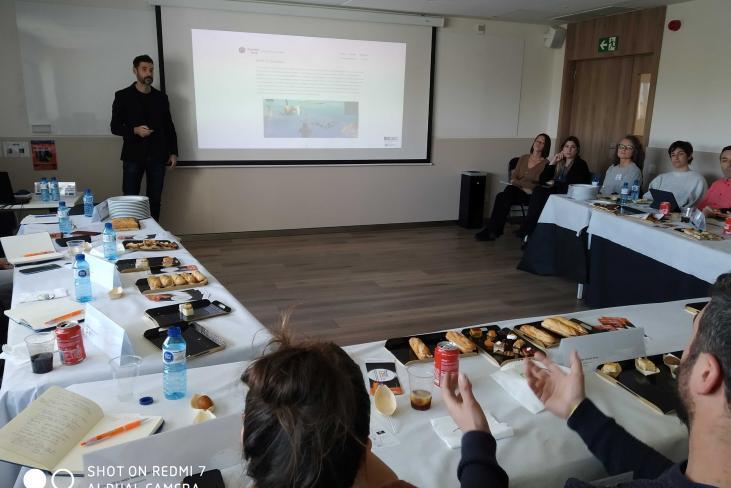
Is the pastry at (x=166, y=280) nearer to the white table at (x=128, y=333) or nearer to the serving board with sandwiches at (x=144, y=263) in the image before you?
the white table at (x=128, y=333)

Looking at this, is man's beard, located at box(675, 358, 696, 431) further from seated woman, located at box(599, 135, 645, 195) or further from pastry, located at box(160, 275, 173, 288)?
seated woman, located at box(599, 135, 645, 195)

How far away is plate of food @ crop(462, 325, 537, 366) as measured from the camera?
1.69 metres

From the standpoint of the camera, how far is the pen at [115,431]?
121cm

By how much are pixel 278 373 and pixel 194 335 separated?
106 cm

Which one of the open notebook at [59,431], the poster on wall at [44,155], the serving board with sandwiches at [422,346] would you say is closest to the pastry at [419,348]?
the serving board with sandwiches at [422,346]

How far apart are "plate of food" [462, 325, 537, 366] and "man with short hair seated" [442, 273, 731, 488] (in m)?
0.23

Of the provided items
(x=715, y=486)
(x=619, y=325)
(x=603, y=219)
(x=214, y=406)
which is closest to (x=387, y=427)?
(x=214, y=406)

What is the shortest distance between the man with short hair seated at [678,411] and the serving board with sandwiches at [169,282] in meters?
1.42

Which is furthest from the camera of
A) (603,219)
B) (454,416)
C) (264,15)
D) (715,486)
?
(264,15)

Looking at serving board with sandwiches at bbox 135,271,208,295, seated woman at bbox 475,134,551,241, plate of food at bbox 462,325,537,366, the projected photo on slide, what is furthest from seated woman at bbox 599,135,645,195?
serving board with sandwiches at bbox 135,271,208,295

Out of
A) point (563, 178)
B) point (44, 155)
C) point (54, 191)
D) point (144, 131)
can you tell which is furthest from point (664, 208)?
point (44, 155)

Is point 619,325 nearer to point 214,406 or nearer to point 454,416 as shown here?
point 454,416

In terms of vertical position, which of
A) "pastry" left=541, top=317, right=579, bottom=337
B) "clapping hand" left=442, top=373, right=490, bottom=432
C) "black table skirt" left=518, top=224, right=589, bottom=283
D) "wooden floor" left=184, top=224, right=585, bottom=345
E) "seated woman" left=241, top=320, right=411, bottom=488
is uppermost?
"seated woman" left=241, top=320, right=411, bottom=488

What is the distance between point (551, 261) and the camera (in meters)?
4.53
